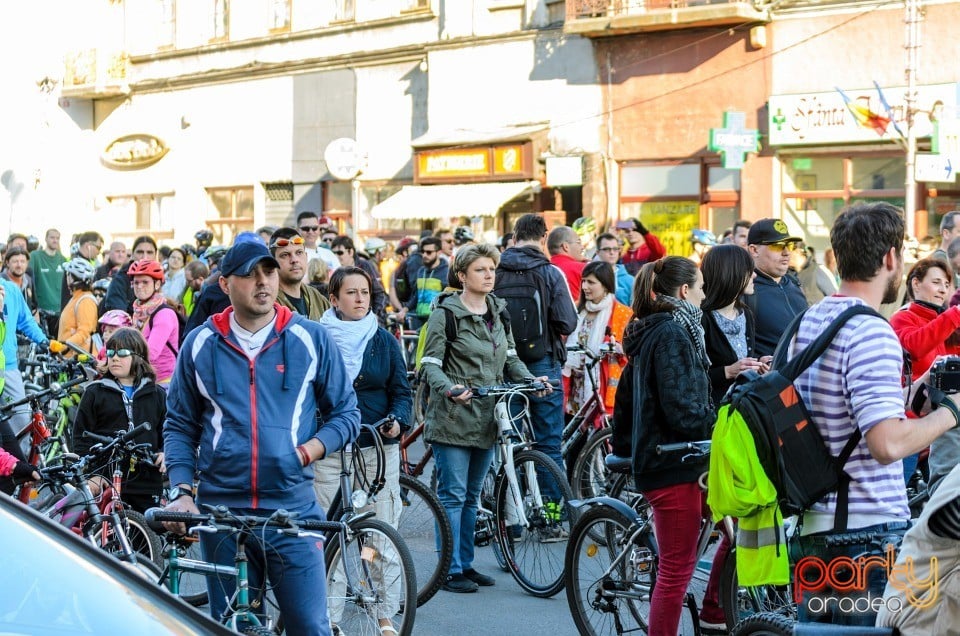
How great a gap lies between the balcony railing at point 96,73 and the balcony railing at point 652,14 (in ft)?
52.7

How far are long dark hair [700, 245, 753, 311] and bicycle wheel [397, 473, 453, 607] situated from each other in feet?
6.29

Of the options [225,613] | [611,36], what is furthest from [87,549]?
[611,36]

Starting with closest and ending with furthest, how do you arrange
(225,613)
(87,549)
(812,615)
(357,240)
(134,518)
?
(87,549) < (812,615) < (225,613) < (134,518) < (357,240)

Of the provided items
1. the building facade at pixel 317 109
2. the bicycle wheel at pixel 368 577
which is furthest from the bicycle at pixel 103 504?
the building facade at pixel 317 109

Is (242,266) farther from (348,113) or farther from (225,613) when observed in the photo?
(348,113)

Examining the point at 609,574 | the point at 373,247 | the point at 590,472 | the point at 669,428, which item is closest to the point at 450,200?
the point at 373,247

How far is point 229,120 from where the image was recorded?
3456 cm

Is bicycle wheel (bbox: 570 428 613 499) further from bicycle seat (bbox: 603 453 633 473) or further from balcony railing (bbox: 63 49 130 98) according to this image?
balcony railing (bbox: 63 49 130 98)

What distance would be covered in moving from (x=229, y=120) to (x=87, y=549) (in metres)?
31.9

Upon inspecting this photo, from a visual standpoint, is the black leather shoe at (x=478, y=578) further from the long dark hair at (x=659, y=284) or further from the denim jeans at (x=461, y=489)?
the long dark hair at (x=659, y=284)

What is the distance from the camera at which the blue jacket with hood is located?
5191 millimetres

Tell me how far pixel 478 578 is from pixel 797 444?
4489 mm

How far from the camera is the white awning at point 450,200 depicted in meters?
26.8

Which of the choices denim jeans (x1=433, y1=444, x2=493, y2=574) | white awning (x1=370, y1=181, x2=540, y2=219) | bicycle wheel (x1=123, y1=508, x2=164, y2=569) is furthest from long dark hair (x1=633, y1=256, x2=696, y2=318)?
white awning (x1=370, y1=181, x2=540, y2=219)
